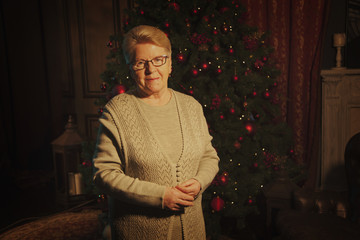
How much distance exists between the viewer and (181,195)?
1.32 m

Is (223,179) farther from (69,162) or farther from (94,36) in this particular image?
(94,36)

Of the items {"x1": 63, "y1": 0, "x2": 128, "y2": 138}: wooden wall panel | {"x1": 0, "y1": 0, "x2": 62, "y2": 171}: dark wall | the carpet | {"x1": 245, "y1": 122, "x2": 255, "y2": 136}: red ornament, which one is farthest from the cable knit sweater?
{"x1": 0, "y1": 0, "x2": 62, "y2": 171}: dark wall

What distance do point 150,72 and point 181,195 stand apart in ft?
1.82

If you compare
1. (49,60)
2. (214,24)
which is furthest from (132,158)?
(49,60)

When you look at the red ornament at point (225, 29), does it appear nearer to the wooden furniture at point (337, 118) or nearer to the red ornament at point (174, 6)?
the red ornament at point (174, 6)

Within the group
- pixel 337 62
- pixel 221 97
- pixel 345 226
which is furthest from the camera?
pixel 337 62

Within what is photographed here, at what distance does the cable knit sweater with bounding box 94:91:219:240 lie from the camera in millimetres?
1297

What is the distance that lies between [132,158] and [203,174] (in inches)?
13.7

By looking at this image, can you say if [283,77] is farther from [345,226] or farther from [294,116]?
[345,226]

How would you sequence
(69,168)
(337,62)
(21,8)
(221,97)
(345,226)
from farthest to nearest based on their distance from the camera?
(21,8) → (69,168) → (337,62) → (221,97) → (345,226)

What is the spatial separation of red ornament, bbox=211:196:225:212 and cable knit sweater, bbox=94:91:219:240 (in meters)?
1.15

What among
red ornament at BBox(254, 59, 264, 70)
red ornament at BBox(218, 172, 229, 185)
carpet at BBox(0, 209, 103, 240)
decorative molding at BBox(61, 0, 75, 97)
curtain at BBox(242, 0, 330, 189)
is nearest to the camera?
red ornament at BBox(218, 172, 229, 185)

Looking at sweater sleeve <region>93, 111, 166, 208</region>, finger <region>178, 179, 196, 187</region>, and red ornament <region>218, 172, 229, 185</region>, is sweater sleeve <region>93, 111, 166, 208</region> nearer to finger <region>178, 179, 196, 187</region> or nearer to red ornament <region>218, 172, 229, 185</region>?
finger <region>178, 179, 196, 187</region>

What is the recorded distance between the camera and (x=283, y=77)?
3463 mm
